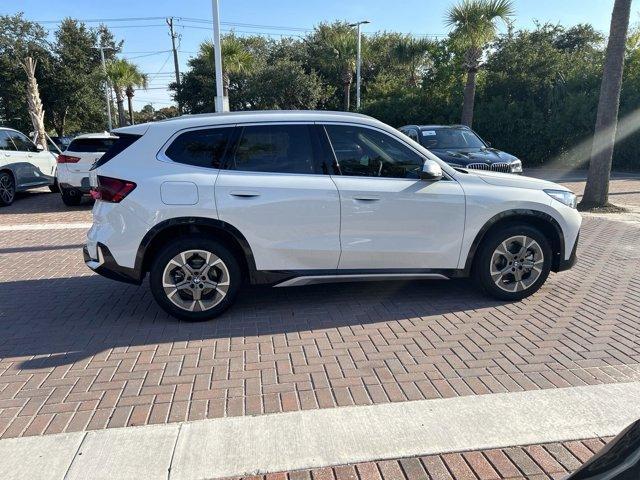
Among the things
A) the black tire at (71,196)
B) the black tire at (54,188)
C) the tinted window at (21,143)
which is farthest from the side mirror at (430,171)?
the black tire at (54,188)

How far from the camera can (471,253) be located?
16.0 ft

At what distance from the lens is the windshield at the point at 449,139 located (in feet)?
39.0

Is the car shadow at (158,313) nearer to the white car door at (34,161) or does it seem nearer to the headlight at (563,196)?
the headlight at (563,196)

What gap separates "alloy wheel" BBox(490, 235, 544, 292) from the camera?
4.93 metres

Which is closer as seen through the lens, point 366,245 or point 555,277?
point 366,245

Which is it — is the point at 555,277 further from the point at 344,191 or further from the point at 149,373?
the point at 149,373

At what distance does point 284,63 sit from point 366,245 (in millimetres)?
34450

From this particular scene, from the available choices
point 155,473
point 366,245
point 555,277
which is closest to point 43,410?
point 155,473

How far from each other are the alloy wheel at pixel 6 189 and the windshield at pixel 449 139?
32.7 ft

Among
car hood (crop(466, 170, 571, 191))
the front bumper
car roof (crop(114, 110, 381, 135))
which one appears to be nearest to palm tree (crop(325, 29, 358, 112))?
car hood (crop(466, 170, 571, 191))

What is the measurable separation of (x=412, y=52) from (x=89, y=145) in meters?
23.0

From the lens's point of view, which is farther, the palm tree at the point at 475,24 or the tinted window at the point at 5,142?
the palm tree at the point at 475,24

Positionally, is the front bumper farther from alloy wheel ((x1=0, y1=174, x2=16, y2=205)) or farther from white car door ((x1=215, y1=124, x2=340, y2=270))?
alloy wheel ((x1=0, y1=174, x2=16, y2=205))

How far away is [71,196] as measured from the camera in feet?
38.5
